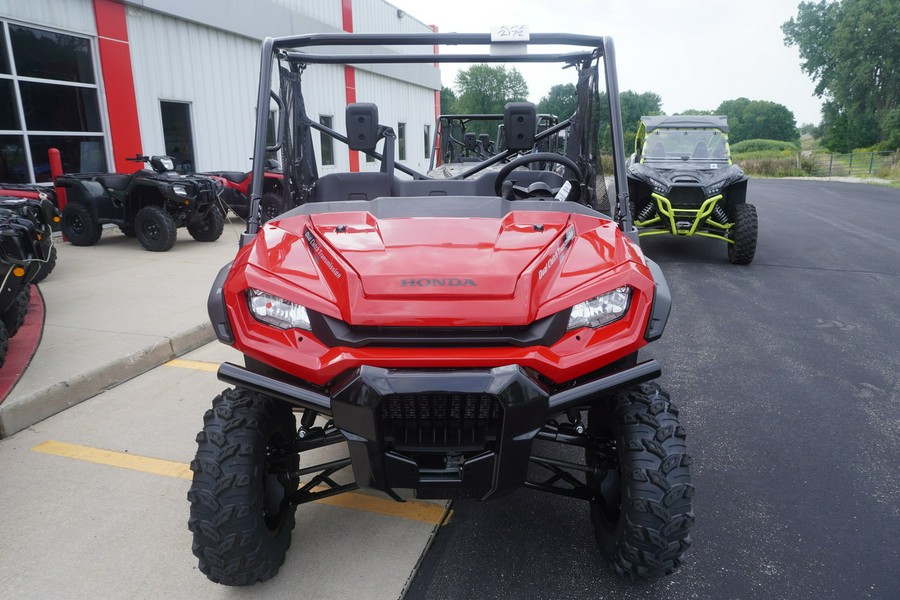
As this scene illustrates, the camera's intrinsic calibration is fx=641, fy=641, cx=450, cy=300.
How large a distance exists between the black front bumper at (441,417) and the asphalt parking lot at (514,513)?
0.57m

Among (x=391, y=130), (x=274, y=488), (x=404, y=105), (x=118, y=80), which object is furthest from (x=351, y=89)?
(x=274, y=488)

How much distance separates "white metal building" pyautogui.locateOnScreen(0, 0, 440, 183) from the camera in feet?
28.5

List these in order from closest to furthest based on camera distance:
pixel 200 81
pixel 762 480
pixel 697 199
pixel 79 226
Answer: pixel 762 480 → pixel 697 199 → pixel 79 226 → pixel 200 81

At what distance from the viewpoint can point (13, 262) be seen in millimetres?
3660

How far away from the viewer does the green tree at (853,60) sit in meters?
49.9

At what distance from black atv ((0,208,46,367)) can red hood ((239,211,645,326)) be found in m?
2.27

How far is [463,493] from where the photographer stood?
193 cm

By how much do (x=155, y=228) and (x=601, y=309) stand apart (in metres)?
7.71

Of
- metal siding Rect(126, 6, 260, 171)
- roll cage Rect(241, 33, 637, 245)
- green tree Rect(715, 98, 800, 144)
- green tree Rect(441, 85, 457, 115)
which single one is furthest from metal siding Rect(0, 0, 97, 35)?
green tree Rect(715, 98, 800, 144)

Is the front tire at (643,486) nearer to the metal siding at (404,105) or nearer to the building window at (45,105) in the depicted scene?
the building window at (45,105)

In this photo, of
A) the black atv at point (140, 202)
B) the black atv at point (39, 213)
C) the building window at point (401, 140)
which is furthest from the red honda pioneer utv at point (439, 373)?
the building window at point (401, 140)

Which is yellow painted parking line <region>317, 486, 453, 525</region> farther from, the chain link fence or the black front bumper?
the chain link fence

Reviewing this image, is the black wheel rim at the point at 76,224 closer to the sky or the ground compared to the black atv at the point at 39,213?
closer to the ground

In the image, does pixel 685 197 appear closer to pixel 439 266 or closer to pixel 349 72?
pixel 439 266
